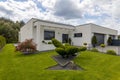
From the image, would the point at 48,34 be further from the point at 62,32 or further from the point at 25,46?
the point at 25,46

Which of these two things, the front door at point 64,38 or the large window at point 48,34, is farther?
the front door at point 64,38

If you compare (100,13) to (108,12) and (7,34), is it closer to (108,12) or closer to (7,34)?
(108,12)

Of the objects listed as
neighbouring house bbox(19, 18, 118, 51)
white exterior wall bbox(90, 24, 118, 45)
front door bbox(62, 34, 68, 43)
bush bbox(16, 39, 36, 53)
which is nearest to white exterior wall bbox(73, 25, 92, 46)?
neighbouring house bbox(19, 18, 118, 51)

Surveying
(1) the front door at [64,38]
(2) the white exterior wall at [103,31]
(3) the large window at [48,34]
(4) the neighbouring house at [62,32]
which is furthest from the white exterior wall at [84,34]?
(3) the large window at [48,34]

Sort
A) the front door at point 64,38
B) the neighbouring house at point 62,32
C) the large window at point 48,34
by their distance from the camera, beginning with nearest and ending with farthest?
the neighbouring house at point 62,32 < the large window at point 48,34 < the front door at point 64,38

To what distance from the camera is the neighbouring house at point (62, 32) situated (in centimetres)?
2004

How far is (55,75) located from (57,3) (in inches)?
503

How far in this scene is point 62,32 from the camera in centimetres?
2625

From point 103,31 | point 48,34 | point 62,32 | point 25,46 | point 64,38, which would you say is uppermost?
point 103,31

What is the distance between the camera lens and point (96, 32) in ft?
86.8

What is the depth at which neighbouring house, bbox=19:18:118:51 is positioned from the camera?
20044 mm

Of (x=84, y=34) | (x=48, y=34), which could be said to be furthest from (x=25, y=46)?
(x=84, y=34)

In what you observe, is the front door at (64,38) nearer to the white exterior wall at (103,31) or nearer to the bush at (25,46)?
the white exterior wall at (103,31)

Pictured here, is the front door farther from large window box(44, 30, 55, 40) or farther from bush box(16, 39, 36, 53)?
bush box(16, 39, 36, 53)
